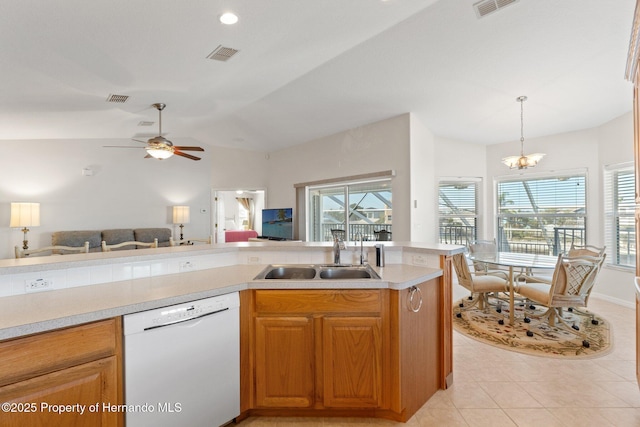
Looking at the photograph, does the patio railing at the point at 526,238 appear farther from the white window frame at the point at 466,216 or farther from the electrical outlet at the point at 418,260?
the electrical outlet at the point at 418,260

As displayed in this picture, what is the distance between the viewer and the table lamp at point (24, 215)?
15.2 ft

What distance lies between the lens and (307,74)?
375 cm

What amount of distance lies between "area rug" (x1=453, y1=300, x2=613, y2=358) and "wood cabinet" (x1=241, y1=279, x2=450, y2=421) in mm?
1800

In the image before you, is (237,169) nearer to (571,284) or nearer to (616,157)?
(571,284)

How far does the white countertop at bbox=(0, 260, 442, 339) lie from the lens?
1.21m

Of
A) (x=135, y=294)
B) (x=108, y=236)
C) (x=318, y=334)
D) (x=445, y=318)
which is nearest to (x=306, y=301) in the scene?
(x=318, y=334)

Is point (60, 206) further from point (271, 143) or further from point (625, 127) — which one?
point (625, 127)

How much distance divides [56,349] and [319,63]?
3.33 m

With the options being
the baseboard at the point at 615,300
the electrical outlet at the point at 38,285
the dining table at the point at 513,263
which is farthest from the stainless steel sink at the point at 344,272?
the baseboard at the point at 615,300

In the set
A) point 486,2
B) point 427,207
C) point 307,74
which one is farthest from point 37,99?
point 427,207

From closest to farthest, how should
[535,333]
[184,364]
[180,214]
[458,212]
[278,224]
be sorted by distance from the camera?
1. [184,364]
2. [535,333]
3. [458,212]
4. [180,214]
5. [278,224]

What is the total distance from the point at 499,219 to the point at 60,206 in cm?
793

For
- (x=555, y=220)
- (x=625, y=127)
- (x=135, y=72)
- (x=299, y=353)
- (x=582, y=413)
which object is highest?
(x=135, y=72)

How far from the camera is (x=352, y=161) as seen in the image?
532 centimetres
